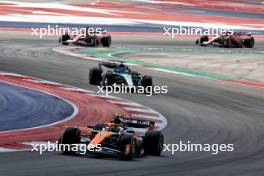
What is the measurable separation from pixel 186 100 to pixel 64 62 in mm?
11301

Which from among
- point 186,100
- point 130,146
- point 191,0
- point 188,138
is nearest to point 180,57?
point 186,100

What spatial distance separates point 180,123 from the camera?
23234 mm

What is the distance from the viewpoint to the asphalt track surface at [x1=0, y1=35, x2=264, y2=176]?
52.3 ft

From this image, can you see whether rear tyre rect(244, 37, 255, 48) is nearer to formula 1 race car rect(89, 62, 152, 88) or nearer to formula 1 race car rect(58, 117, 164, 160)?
formula 1 race car rect(89, 62, 152, 88)

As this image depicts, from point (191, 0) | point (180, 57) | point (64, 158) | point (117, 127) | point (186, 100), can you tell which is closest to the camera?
point (64, 158)

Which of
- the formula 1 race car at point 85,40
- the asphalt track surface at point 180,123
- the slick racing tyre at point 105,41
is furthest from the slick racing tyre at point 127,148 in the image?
the slick racing tyre at point 105,41

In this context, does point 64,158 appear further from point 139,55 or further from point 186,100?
point 139,55

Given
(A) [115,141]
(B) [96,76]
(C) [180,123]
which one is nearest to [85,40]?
(B) [96,76]

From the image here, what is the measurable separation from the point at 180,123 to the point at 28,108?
165 inches

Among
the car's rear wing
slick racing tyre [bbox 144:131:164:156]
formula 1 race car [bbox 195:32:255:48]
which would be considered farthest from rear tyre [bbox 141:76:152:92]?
formula 1 race car [bbox 195:32:255:48]

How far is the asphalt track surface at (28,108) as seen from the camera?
21812mm

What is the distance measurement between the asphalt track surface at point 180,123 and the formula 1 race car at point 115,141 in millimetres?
275

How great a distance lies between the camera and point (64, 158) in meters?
16.8

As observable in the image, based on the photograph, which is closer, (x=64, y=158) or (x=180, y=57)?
(x=64, y=158)
